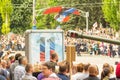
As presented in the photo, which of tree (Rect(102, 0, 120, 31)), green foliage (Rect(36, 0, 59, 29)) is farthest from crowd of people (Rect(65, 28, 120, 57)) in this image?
green foliage (Rect(36, 0, 59, 29))

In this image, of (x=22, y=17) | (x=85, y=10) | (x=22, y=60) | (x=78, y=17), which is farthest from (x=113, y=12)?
(x=22, y=60)

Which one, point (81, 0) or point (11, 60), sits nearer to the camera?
point (11, 60)

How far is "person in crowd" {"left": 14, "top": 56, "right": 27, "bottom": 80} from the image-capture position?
45.4 ft

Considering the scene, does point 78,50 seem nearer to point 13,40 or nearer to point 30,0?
point 13,40

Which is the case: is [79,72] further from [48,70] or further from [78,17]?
[78,17]

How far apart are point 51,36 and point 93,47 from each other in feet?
107

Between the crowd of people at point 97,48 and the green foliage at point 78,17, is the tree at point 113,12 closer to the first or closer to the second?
the crowd of people at point 97,48

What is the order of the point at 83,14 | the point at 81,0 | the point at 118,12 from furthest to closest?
the point at 81,0 → the point at 83,14 → the point at 118,12

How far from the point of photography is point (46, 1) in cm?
7994

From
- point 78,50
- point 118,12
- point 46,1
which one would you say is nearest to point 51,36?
point 78,50

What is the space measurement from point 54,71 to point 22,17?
63.7 meters

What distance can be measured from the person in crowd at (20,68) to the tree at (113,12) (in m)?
43.1

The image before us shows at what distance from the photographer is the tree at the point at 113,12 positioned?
5814 cm

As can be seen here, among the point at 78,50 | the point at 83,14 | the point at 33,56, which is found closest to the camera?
the point at 33,56
